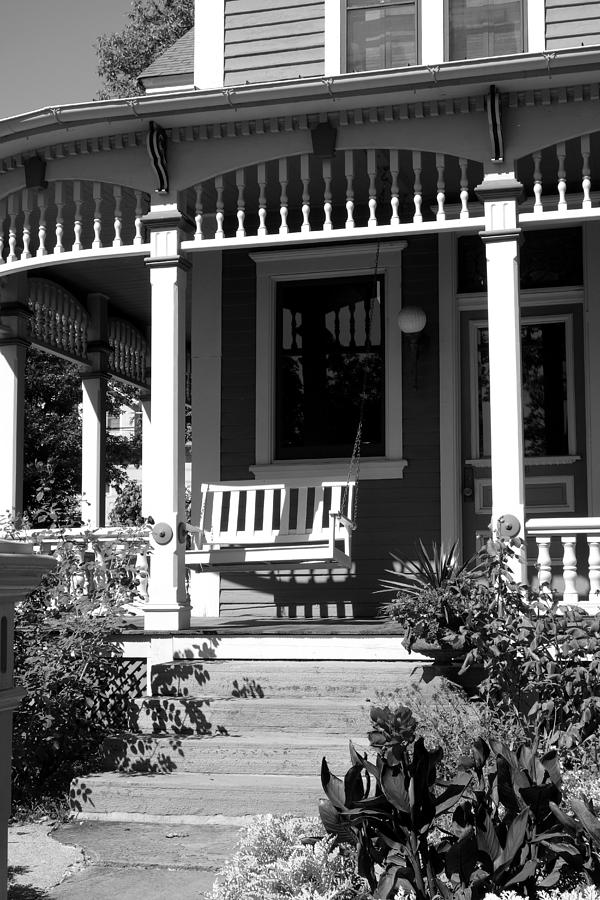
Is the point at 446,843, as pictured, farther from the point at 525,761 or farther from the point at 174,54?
the point at 174,54

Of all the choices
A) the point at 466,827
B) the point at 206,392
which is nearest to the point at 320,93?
the point at 206,392

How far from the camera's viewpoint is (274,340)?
372 inches

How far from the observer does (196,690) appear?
6688 millimetres

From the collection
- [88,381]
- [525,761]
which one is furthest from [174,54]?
[525,761]

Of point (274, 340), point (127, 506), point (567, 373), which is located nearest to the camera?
point (567, 373)

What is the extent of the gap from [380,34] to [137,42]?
54.6 ft

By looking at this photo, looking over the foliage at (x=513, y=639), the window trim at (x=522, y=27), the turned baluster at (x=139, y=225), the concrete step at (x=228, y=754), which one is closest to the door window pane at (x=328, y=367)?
the turned baluster at (x=139, y=225)

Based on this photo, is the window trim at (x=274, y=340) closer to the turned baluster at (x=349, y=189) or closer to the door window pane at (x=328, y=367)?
the door window pane at (x=328, y=367)

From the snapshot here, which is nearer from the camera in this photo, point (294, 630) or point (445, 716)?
point (445, 716)

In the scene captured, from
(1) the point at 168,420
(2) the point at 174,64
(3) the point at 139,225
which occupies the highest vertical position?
(2) the point at 174,64

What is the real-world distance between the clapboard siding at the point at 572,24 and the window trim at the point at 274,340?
2020 millimetres

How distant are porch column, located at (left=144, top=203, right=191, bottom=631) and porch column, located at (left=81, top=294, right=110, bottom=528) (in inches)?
178

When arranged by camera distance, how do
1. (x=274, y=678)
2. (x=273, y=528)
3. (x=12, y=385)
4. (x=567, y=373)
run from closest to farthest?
(x=274, y=678) < (x=567, y=373) < (x=273, y=528) < (x=12, y=385)

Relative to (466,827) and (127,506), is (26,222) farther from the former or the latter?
(127,506)
